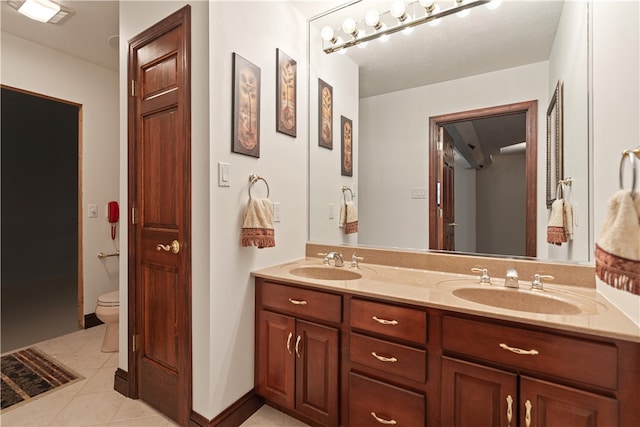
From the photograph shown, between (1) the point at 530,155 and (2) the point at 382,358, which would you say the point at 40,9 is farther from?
(1) the point at 530,155

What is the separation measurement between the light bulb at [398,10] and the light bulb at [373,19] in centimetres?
11

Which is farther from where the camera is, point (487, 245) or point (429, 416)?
point (487, 245)

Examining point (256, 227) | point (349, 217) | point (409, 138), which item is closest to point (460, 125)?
point (409, 138)

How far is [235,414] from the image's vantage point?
1620 mm

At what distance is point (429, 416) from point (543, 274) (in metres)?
0.86

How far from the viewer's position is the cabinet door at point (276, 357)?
1605 millimetres

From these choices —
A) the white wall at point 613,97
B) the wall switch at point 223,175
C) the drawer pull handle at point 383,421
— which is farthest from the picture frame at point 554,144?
the wall switch at point 223,175

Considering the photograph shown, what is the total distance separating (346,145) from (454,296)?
129cm

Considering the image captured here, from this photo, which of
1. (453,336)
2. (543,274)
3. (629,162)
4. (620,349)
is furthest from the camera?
(543,274)

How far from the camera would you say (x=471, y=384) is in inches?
44.7

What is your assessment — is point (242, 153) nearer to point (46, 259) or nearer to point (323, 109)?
point (323, 109)

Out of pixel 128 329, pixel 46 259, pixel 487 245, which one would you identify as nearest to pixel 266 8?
pixel 487 245

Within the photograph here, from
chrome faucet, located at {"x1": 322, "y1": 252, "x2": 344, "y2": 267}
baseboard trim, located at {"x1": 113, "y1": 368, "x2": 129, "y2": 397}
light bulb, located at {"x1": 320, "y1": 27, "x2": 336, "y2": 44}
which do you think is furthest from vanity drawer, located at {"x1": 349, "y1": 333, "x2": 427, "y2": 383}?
Answer: light bulb, located at {"x1": 320, "y1": 27, "x2": 336, "y2": 44}

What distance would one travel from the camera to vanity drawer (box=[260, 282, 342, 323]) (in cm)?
147
